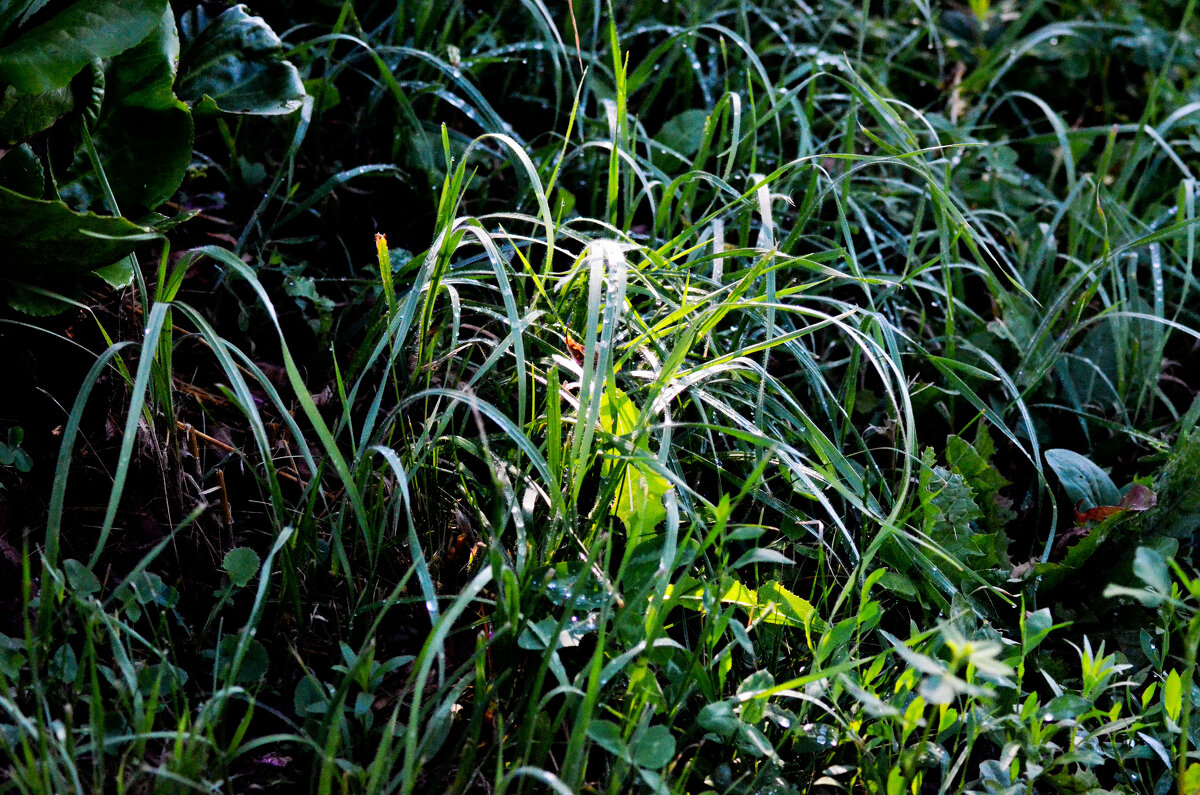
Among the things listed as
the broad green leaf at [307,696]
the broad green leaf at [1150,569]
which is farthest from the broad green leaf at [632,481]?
the broad green leaf at [1150,569]

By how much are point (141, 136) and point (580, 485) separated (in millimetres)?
894

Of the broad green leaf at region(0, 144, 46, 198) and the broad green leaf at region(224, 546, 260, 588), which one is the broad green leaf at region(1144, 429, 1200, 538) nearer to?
the broad green leaf at region(224, 546, 260, 588)

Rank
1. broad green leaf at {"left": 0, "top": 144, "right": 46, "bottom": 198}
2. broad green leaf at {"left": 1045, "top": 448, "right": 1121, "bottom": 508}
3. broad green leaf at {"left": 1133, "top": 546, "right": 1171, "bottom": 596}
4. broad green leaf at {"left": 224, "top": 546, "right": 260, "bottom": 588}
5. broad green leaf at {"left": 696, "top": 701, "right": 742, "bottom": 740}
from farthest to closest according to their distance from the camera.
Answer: broad green leaf at {"left": 1045, "top": 448, "right": 1121, "bottom": 508} → broad green leaf at {"left": 0, "top": 144, "right": 46, "bottom": 198} → broad green leaf at {"left": 224, "top": 546, "right": 260, "bottom": 588} → broad green leaf at {"left": 696, "top": 701, "right": 742, "bottom": 740} → broad green leaf at {"left": 1133, "top": 546, "right": 1171, "bottom": 596}

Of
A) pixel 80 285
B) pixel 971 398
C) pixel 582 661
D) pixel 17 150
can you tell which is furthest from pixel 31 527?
pixel 971 398

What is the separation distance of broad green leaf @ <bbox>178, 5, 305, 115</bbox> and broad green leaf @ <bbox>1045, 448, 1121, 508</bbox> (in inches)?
57.1

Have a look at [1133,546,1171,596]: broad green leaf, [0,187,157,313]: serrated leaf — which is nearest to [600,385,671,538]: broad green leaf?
[1133,546,1171,596]: broad green leaf

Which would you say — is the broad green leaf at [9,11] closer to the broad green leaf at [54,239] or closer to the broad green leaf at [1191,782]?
the broad green leaf at [54,239]

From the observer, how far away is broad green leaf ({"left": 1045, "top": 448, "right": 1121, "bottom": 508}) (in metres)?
1.67

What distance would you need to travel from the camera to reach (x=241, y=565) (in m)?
1.26

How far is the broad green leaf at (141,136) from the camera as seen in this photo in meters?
1.51

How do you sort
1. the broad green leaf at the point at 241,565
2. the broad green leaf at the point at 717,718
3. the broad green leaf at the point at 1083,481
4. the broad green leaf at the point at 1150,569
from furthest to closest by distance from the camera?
the broad green leaf at the point at 1083,481 < the broad green leaf at the point at 241,565 < the broad green leaf at the point at 717,718 < the broad green leaf at the point at 1150,569

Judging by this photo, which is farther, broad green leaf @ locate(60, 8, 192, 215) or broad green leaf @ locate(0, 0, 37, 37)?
broad green leaf @ locate(60, 8, 192, 215)

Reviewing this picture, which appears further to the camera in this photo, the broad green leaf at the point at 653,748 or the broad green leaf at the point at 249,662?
the broad green leaf at the point at 249,662

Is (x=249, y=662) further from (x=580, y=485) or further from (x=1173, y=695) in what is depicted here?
(x=1173, y=695)
